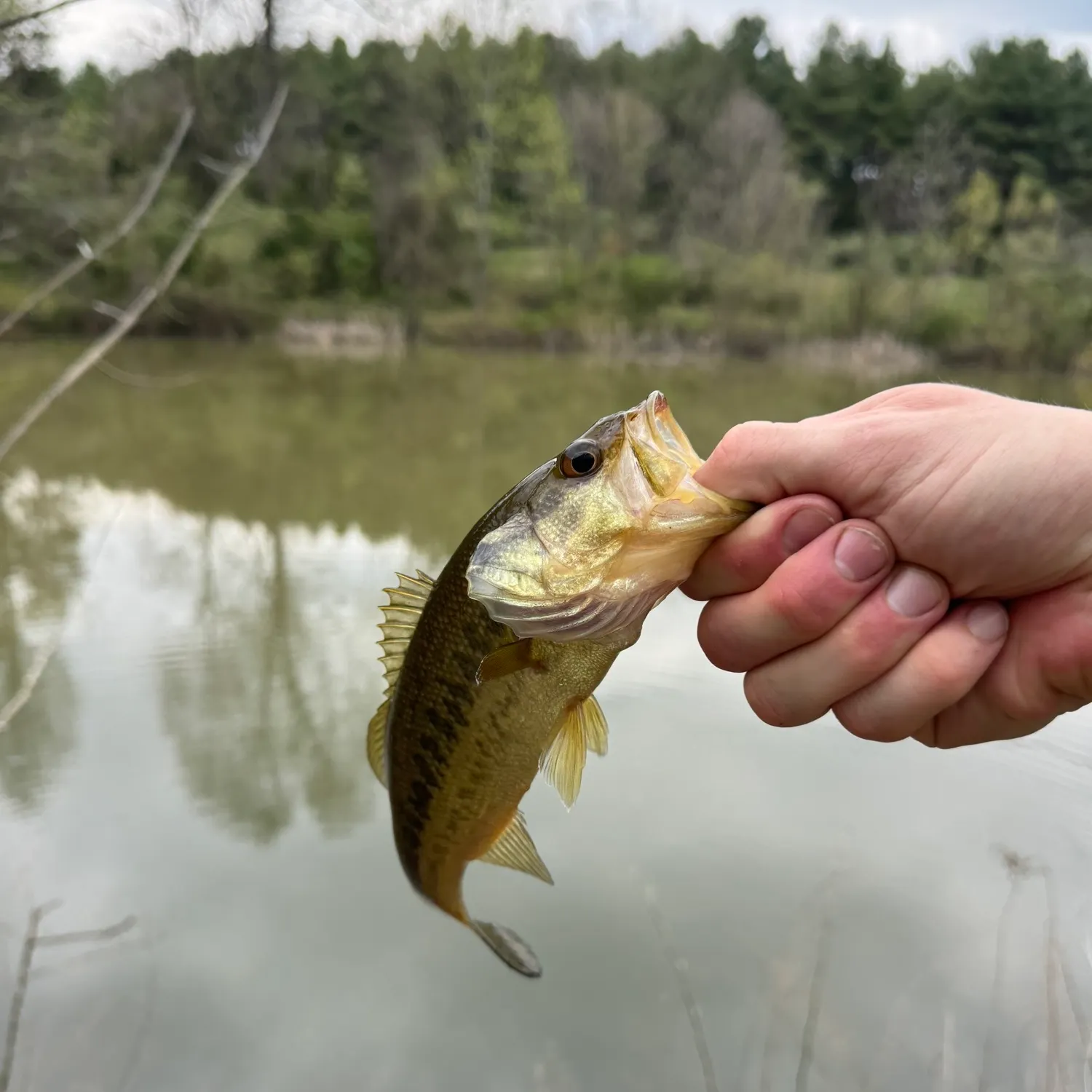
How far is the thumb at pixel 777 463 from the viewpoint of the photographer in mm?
1678

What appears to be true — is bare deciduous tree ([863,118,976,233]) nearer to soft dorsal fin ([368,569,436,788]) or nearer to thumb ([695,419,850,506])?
thumb ([695,419,850,506])

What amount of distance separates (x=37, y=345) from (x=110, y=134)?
17.4 feet

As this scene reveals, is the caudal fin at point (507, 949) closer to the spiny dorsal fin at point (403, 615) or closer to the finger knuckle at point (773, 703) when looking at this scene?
the spiny dorsal fin at point (403, 615)

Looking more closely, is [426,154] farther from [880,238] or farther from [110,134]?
[880,238]

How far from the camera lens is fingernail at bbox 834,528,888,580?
5.56ft

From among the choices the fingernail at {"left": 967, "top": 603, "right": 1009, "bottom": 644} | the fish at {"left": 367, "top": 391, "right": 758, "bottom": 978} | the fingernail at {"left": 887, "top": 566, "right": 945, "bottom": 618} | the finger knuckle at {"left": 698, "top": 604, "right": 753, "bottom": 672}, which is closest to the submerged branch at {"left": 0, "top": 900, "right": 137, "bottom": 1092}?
the fish at {"left": 367, "top": 391, "right": 758, "bottom": 978}

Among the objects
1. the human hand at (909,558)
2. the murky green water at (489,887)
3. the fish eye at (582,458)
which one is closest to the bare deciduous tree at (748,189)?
the murky green water at (489,887)

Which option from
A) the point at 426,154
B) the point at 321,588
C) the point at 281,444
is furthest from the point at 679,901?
the point at 426,154

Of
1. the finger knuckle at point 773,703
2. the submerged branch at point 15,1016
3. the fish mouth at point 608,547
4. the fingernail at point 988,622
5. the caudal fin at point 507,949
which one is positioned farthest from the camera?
the submerged branch at point 15,1016

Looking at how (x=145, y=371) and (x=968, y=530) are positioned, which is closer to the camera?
(x=968, y=530)

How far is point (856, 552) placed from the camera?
1696 millimetres

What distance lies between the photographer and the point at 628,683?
5535 millimetres

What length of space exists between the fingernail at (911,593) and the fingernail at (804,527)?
19 cm

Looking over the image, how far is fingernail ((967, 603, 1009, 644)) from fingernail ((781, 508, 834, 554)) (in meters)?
0.37
